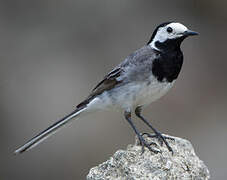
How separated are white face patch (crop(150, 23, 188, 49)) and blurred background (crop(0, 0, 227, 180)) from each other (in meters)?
5.53

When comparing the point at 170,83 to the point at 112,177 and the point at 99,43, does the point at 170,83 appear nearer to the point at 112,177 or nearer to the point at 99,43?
the point at 112,177

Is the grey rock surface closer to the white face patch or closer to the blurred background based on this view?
the white face patch

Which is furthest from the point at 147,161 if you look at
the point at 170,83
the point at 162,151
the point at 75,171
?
the point at 75,171

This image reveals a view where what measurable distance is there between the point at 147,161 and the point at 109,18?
30.3 feet

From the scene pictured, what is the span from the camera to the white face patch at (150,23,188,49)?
834 cm

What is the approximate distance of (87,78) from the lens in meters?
15.1

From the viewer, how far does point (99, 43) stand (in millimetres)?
15820

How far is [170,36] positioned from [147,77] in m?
0.72

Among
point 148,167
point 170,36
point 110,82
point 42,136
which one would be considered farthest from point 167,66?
point 42,136

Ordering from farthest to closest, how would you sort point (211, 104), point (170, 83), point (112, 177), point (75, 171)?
point (211, 104)
point (75, 171)
point (170, 83)
point (112, 177)

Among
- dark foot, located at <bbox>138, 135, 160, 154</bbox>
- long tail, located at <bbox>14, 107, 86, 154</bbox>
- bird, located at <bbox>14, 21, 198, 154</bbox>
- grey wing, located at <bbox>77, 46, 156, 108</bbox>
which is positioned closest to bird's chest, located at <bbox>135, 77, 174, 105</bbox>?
bird, located at <bbox>14, 21, 198, 154</bbox>

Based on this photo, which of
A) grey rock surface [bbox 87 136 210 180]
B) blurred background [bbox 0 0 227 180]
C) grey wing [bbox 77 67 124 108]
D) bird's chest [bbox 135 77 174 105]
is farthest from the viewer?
blurred background [bbox 0 0 227 180]

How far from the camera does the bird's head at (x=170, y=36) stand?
8.34 m

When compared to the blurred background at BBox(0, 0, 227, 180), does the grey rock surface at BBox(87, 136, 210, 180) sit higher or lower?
lower
